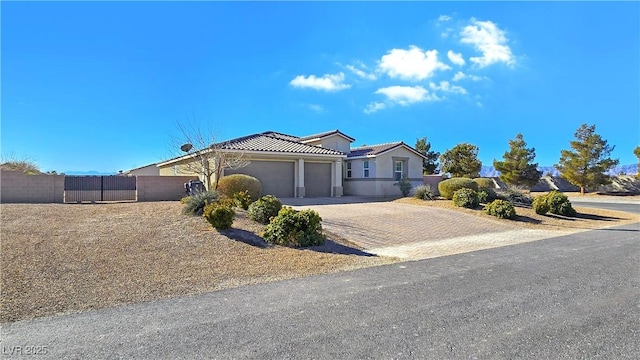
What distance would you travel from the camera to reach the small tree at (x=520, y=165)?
132 ft

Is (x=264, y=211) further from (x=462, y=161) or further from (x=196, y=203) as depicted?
(x=462, y=161)

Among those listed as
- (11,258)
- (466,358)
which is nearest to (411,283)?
(466,358)

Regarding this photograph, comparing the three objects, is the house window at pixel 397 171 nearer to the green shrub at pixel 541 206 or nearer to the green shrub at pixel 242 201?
the green shrub at pixel 541 206

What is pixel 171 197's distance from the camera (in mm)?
18625

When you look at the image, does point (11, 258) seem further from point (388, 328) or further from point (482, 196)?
point (482, 196)

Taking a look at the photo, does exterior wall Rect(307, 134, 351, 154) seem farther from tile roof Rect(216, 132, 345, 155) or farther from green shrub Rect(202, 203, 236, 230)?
green shrub Rect(202, 203, 236, 230)

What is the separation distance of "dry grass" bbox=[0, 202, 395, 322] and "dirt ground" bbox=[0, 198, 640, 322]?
2cm

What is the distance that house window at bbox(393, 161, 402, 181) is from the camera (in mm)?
27203

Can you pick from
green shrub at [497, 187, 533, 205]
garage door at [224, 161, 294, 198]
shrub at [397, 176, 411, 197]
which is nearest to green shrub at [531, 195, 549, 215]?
green shrub at [497, 187, 533, 205]

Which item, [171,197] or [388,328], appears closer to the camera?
[388,328]

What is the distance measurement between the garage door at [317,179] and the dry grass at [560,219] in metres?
5.65

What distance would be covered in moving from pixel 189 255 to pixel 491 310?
659 cm

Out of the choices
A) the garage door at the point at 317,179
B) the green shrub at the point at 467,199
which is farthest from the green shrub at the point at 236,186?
the green shrub at the point at 467,199

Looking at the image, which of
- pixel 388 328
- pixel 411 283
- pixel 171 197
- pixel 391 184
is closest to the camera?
pixel 388 328
